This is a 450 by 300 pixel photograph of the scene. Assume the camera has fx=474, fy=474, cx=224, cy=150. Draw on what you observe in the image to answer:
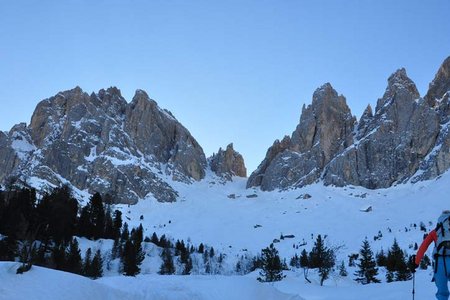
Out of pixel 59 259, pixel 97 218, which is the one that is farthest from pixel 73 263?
pixel 97 218

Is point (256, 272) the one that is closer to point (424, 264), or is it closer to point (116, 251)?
point (116, 251)

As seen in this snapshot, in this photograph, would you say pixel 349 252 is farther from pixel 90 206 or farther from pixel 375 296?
pixel 375 296

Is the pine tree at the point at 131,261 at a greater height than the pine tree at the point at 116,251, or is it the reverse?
the pine tree at the point at 116,251

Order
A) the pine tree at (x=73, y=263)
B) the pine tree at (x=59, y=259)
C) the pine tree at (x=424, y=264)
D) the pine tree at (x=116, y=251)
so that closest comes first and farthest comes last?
the pine tree at (x=59, y=259)
the pine tree at (x=73, y=263)
the pine tree at (x=424, y=264)
the pine tree at (x=116, y=251)

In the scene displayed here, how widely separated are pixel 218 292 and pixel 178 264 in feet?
235

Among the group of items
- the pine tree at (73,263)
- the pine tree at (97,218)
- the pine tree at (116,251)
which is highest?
the pine tree at (97,218)

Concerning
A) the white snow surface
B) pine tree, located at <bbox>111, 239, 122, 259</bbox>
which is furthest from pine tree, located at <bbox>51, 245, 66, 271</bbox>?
pine tree, located at <bbox>111, 239, 122, 259</bbox>

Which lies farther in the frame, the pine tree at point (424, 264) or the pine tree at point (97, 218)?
the pine tree at point (97, 218)

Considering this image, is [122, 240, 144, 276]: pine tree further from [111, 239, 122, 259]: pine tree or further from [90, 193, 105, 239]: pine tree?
[90, 193, 105, 239]: pine tree

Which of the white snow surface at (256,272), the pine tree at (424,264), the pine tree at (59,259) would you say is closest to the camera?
the white snow surface at (256,272)

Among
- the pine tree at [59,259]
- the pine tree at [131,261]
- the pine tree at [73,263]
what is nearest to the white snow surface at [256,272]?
the pine tree at [131,261]

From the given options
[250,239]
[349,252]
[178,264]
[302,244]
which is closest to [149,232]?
[250,239]

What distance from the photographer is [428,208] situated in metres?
174

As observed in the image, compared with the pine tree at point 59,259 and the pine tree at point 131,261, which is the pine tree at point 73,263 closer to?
the pine tree at point 59,259
